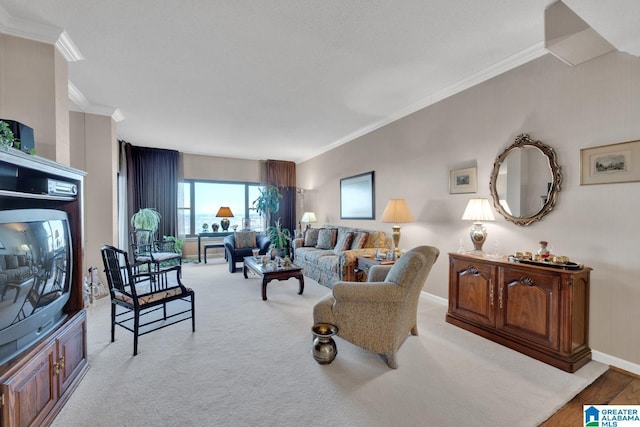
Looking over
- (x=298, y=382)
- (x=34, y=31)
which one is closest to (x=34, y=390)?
(x=298, y=382)

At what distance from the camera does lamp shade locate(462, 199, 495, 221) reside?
2915 millimetres

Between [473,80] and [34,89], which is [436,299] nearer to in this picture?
[473,80]

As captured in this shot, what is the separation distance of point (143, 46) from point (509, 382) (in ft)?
14.0

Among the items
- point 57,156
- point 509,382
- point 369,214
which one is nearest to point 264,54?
point 57,156

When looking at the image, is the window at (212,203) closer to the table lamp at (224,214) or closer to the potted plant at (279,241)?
the table lamp at (224,214)

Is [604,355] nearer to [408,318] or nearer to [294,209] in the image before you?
[408,318]

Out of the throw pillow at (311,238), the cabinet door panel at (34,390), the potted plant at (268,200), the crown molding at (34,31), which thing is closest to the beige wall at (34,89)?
the crown molding at (34,31)

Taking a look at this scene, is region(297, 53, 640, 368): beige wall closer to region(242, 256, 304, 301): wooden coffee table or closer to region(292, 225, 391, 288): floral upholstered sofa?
region(292, 225, 391, 288): floral upholstered sofa

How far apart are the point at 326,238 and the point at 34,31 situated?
15.4 feet

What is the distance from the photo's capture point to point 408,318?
2396 mm

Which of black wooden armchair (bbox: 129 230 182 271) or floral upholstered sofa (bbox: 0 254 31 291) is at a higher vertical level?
floral upholstered sofa (bbox: 0 254 31 291)

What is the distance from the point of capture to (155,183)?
264 inches

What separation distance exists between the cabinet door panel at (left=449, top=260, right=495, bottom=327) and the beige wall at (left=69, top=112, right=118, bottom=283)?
4.97 m

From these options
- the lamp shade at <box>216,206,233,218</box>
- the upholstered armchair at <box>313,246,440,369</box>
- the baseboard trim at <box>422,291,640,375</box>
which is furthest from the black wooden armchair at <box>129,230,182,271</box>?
the baseboard trim at <box>422,291,640,375</box>
